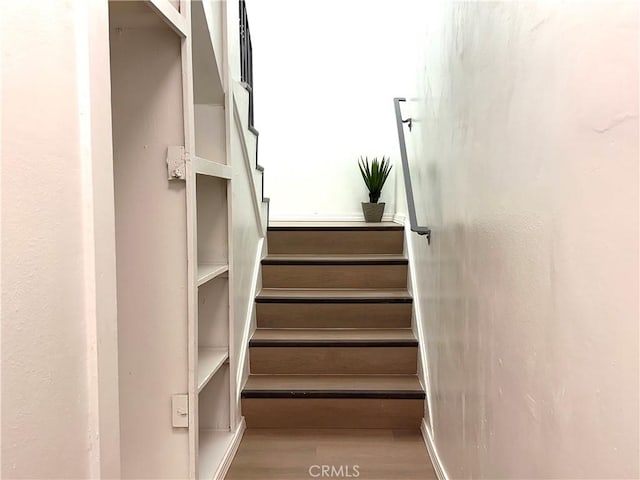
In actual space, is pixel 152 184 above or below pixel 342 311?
above

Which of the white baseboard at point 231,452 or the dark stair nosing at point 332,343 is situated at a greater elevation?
the dark stair nosing at point 332,343

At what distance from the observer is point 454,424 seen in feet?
6.56

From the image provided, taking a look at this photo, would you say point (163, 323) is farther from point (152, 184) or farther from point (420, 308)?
point (420, 308)

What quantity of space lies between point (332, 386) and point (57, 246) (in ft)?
6.89

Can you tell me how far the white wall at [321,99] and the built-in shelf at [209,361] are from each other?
7.52 feet

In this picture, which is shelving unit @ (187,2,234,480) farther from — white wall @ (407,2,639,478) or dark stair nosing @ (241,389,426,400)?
white wall @ (407,2,639,478)

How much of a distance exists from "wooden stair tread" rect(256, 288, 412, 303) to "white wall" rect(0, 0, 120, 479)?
2.08m

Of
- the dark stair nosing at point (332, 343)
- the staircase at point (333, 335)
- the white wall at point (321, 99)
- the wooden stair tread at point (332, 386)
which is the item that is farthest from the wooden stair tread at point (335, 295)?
the white wall at point (321, 99)

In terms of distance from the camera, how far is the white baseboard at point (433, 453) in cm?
220

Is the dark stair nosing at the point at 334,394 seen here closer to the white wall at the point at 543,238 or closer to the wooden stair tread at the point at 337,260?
the white wall at the point at 543,238

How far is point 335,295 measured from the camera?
129 inches

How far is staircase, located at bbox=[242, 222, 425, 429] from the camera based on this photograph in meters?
2.76

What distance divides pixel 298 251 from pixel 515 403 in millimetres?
2597

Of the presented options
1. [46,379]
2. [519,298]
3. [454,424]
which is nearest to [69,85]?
[46,379]
